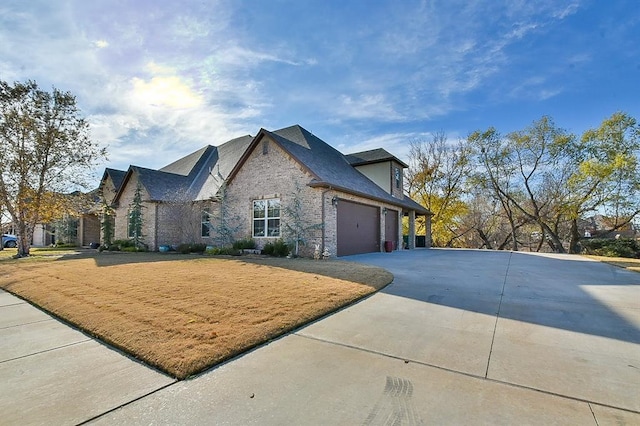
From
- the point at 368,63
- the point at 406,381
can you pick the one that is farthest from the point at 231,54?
the point at 406,381

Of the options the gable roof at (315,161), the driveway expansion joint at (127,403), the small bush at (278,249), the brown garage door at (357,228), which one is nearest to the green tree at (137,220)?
the gable roof at (315,161)

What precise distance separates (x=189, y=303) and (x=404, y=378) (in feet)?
12.9

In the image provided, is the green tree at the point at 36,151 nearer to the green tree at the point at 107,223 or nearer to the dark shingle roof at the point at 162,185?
the green tree at the point at 107,223

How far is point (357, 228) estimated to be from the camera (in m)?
16.1

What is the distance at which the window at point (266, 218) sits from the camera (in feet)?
50.1

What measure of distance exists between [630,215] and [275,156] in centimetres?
2576

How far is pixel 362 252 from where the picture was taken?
16500 millimetres

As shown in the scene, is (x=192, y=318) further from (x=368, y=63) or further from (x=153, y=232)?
(x=153, y=232)

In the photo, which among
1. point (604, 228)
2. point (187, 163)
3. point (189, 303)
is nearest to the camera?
point (189, 303)

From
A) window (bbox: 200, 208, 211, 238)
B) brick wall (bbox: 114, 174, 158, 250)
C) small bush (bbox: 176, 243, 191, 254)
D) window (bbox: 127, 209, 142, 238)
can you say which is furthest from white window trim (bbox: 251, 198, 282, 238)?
window (bbox: 127, 209, 142, 238)

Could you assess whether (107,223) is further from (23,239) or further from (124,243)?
Answer: (23,239)

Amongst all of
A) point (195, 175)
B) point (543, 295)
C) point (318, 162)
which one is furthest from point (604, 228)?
point (195, 175)

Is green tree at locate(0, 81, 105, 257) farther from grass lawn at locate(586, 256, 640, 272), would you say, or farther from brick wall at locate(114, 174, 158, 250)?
grass lawn at locate(586, 256, 640, 272)

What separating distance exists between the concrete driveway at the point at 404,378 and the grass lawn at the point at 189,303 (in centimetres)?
26
